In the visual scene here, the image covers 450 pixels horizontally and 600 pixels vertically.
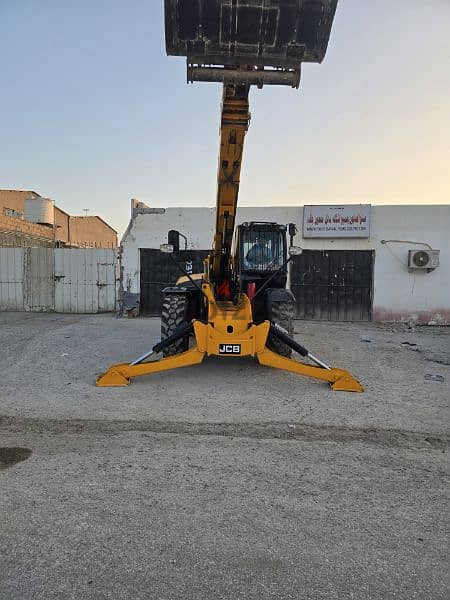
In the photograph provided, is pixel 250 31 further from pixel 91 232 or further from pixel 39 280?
pixel 91 232

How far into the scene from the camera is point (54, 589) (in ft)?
8.10

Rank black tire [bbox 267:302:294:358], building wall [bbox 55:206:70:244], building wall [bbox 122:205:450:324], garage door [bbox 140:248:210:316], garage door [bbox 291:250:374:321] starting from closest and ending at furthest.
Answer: black tire [bbox 267:302:294:358], building wall [bbox 122:205:450:324], garage door [bbox 291:250:374:321], garage door [bbox 140:248:210:316], building wall [bbox 55:206:70:244]

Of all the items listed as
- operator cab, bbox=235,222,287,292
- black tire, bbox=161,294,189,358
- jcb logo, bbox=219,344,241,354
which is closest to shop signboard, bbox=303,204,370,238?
operator cab, bbox=235,222,287,292

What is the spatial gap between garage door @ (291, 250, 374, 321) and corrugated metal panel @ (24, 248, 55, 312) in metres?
8.98

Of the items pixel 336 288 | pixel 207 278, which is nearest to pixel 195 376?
pixel 207 278

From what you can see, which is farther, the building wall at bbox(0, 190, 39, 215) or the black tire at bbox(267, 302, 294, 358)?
the building wall at bbox(0, 190, 39, 215)

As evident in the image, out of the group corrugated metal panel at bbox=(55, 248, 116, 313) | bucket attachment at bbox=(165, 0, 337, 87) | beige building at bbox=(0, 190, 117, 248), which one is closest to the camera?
bucket attachment at bbox=(165, 0, 337, 87)

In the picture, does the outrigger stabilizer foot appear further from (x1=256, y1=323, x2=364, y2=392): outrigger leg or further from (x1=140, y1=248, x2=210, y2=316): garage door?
(x1=140, y1=248, x2=210, y2=316): garage door

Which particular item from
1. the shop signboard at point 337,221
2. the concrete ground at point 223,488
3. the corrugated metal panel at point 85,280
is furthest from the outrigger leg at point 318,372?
the corrugated metal panel at point 85,280

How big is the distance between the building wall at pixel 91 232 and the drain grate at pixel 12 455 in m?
33.6

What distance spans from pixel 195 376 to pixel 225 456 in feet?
10.2

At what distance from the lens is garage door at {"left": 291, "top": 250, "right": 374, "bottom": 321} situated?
15.1 m

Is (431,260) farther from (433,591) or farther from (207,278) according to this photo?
(433,591)

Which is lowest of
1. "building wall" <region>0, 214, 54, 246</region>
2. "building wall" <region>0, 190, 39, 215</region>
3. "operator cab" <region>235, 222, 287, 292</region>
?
"operator cab" <region>235, 222, 287, 292</region>
